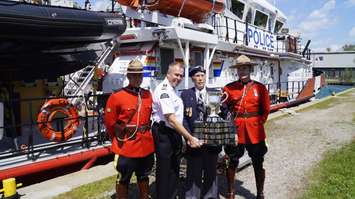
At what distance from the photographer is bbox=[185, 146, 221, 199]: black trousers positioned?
12.4ft

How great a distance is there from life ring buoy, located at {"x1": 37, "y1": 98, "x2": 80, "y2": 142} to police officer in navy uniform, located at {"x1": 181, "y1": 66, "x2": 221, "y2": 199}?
2878 mm

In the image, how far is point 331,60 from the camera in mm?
52188

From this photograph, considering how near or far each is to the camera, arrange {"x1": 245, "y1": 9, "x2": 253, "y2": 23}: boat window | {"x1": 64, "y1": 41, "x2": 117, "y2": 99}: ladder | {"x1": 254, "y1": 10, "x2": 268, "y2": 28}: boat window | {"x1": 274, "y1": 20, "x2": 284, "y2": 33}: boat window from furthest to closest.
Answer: {"x1": 274, "y1": 20, "x2": 284, "y2": 33}: boat window
{"x1": 254, "y1": 10, "x2": 268, "y2": 28}: boat window
{"x1": 245, "y1": 9, "x2": 253, "y2": 23}: boat window
{"x1": 64, "y1": 41, "x2": 117, "y2": 99}: ladder

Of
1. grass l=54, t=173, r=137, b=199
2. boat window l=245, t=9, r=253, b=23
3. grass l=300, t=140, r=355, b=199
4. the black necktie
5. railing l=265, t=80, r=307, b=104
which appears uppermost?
boat window l=245, t=9, r=253, b=23

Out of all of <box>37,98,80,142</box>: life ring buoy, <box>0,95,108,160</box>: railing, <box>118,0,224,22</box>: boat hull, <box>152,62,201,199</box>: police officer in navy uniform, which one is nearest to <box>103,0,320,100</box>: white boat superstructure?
<box>118,0,224,22</box>: boat hull

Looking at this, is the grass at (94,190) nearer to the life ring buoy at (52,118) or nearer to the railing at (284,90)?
the life ring buoy at (52,118)

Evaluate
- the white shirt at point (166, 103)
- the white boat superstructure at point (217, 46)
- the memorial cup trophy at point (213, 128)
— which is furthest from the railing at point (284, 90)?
the white shirt at point (166, 103)

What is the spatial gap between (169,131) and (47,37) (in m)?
3.33

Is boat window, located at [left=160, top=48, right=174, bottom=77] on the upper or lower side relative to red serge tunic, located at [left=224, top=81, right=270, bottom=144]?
upper

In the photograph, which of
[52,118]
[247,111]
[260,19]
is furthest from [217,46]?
[247,111]

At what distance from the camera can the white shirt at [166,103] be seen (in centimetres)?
347

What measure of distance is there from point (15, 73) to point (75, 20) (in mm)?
1658

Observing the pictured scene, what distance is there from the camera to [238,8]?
495 inches

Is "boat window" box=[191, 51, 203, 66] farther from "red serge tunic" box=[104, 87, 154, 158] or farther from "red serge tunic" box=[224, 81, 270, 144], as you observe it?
"red serge tunic" box=[104, 87, 154, 158]
